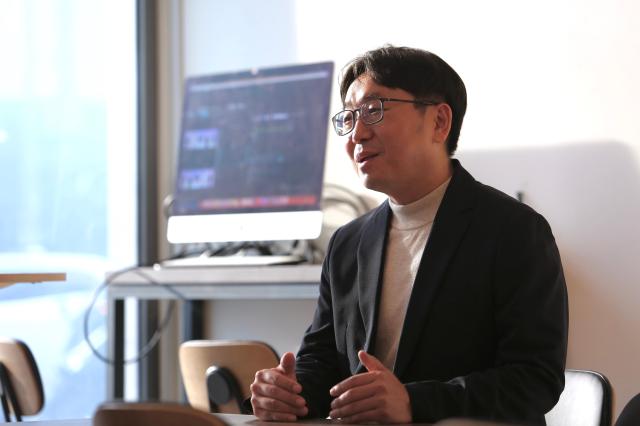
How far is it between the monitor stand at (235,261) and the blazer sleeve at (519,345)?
1746 mm

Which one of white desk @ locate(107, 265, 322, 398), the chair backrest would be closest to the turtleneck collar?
the chair backrest

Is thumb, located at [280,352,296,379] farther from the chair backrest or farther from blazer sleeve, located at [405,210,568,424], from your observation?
the chair backrest

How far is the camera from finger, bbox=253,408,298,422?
5.19 ft

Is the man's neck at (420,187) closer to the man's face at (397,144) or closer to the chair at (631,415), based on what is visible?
the man's face at (397,144)

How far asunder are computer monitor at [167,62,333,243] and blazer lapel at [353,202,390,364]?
1464 mm

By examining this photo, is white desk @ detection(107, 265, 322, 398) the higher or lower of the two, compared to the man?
lower

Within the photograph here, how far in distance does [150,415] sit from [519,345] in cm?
78

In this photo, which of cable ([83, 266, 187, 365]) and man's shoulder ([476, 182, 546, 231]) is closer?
man's shoulder ([476, 182, 546, 231])

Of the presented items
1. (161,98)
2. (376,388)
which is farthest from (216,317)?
(376,388)

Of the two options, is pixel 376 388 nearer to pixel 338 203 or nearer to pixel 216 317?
pixel 338 203

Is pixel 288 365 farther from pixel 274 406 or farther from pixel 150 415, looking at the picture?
pixel 150 415

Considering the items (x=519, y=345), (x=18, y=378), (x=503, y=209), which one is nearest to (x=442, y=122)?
(x=503, y=209)

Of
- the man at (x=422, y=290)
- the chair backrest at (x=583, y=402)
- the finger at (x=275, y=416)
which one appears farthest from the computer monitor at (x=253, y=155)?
the finger at (x=275, y=416)

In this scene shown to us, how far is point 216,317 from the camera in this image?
13.7 ft
